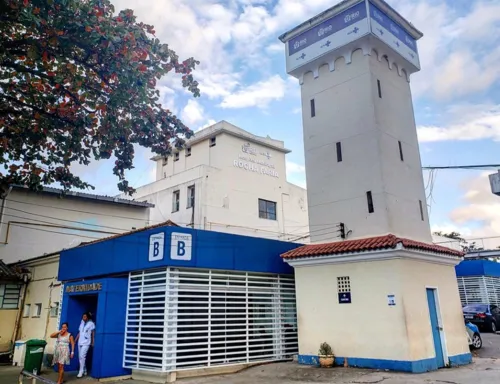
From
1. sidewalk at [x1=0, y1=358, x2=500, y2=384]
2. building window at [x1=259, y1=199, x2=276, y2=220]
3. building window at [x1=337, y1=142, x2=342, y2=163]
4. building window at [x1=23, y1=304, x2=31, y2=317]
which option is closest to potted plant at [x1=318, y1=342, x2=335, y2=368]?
sidewalk at [x1=0, y1=358, x2=500, y2=384]

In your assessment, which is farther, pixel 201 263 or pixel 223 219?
pixel 223 219

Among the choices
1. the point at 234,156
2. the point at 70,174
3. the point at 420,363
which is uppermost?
the point at 234,156

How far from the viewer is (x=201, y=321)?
11.9m

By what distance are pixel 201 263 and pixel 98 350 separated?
3644 mm

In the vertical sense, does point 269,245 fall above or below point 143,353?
above

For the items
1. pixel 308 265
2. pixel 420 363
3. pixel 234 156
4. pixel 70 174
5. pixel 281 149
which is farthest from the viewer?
pixel 281 149

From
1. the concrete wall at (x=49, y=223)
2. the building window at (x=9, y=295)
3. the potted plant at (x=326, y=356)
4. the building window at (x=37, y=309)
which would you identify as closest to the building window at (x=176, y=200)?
the concrete wall at (x=49, y=223)

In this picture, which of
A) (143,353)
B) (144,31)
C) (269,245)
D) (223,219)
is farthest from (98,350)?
(223,219)

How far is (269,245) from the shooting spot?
1427cm

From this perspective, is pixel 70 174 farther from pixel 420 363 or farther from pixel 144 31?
pixel 420 363

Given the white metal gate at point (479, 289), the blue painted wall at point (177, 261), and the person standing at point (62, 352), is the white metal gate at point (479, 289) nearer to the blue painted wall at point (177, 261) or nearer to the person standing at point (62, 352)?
the blue painted wall at point (177, 261)

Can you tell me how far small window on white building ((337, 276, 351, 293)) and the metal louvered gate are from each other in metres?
2.55

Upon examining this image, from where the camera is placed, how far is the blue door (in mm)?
11758

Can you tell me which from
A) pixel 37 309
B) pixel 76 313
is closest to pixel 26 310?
pixel 37 309
